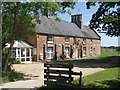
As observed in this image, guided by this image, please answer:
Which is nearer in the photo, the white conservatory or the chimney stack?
the white conservatory

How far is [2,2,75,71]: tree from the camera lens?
65.4ft

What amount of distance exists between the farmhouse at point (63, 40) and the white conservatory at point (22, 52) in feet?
4.00

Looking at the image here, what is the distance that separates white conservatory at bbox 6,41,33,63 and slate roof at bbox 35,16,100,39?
3173 mm

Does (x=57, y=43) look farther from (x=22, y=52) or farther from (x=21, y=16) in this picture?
(x=21, y=16)

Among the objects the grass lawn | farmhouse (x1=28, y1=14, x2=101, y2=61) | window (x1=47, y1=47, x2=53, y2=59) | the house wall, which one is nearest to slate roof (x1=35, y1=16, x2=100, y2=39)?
farmhouse (x1=28, y1=14, x2=101, y2=61)

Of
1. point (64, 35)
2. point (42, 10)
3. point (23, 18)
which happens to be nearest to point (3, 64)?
point (23, 18)

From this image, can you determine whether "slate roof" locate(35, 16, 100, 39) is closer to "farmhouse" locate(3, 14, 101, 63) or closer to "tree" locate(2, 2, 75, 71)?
"farmhouse" locate(3, 14, 101, 63)

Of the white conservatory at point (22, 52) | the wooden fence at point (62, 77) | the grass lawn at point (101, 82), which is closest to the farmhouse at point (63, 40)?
the white conservatory at point (22, 52)

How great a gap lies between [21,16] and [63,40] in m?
32.0

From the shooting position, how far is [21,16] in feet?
70.0

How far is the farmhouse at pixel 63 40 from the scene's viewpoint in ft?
154

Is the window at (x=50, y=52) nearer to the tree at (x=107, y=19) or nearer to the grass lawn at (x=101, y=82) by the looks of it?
the grass lawn at (x=101, y=82)

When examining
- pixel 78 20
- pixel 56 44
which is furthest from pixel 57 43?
pixel 78 20

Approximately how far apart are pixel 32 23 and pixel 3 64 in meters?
3.93
